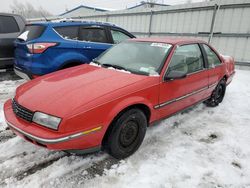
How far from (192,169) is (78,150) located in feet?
4.74

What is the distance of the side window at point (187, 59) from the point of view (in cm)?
350

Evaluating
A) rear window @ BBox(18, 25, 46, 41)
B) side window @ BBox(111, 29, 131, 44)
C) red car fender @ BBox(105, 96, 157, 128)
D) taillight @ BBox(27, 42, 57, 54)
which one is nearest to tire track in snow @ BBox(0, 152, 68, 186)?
red car fender @ BBox(105, 96, 157, 128)

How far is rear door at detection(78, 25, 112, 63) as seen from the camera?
5320 mm

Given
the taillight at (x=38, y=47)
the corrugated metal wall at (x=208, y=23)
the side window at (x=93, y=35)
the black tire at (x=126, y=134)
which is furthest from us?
the corrugated metal wall at (x=208, y=23)

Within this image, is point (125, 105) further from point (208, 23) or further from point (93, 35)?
point (208, 23)

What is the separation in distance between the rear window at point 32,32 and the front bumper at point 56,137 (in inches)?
111

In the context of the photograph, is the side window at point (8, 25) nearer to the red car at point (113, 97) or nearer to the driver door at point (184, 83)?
the red car at point (113, 97)

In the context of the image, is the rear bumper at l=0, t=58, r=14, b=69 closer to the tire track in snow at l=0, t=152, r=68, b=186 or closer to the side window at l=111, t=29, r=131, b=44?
the side window at l=111, t=29, r=131, b=44

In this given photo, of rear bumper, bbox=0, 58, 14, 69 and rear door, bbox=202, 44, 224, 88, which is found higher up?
rear door, bbox=202, 44, 224, 88

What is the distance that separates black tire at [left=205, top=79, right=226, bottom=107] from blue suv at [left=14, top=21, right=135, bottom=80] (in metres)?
2.86

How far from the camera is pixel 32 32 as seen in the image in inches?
198

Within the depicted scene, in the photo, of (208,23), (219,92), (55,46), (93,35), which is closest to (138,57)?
(55,46)

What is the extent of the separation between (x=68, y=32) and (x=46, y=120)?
131 inches

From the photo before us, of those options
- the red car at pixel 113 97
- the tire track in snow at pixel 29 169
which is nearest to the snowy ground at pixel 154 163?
the tire track in snow at pixel 29 169
